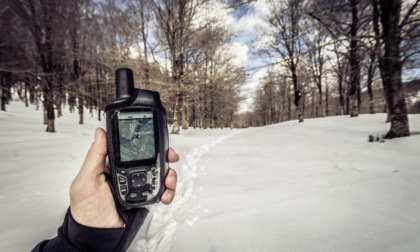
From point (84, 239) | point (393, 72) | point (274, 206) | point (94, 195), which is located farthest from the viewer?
point (393, 72)

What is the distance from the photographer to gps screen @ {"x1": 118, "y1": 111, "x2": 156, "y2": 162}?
1695 millimetres

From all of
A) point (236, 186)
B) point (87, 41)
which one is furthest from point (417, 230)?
point (87, 41)

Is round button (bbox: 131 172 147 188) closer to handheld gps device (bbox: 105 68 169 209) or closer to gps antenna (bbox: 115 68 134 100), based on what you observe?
handheld gps device (bbox: 105 68 169 209)

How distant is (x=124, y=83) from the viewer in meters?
1.65

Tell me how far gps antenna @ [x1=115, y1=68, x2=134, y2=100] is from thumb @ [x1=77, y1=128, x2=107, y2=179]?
1.12 feet

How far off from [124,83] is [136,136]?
457 mm

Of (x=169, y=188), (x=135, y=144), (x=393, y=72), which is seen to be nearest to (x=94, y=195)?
(x=135, y=144)

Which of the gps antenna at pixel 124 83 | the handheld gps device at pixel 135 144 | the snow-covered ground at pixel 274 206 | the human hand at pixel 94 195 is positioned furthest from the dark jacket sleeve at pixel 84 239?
the gps antenna at pixel 124 83

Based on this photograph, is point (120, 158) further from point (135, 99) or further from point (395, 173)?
point (395, 173)

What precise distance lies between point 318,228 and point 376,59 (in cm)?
504

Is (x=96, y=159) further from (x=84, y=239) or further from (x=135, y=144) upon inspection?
(x=84, y=239)

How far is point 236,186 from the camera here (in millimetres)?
3521

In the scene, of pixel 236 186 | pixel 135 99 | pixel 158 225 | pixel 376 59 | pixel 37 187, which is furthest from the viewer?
pixel 376 59

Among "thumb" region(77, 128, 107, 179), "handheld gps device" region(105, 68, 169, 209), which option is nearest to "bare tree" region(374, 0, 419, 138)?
"handheld gps device" region(105, 68, 169, 209)
